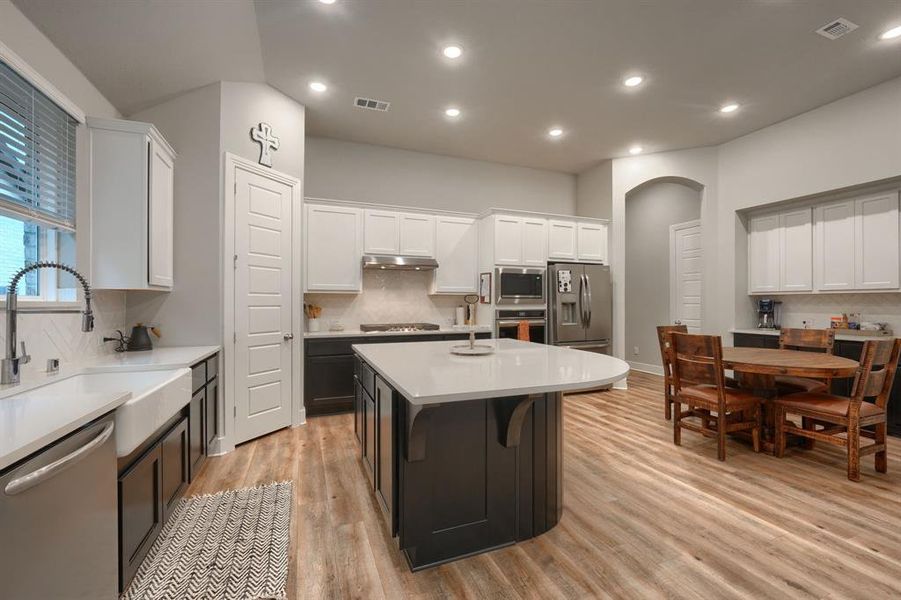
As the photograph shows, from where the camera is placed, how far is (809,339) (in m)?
3.63

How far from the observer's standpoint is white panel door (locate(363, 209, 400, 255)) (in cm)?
473

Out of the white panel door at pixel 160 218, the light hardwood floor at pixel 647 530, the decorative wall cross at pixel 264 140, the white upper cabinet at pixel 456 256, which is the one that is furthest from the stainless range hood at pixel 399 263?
the light hardwood floor at pixel 647 530

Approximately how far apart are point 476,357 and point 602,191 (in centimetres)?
449

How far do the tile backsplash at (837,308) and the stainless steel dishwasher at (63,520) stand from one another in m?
6.18

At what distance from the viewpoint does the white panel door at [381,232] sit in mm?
4727

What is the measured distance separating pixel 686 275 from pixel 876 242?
2.29 m

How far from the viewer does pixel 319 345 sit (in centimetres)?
429

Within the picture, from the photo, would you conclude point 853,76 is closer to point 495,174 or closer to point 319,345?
point 495,174

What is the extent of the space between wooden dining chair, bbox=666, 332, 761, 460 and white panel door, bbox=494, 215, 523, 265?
219 centimetres

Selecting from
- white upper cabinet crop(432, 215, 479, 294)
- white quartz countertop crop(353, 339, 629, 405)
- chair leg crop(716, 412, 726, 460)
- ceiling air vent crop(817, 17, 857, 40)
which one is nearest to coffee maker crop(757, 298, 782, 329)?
chair leg crop(716, 412, 726, 460)

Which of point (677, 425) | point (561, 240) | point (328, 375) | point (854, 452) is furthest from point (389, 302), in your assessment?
point (854, 452)

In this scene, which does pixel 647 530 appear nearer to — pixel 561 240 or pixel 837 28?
pixel 837 28

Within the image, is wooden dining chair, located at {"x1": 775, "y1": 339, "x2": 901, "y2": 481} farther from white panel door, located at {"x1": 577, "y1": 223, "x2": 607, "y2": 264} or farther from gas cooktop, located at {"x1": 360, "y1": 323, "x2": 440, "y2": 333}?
gas cooktop, located at {"x1": 360, "y1": 323, "x2": 440, "y2": 333}

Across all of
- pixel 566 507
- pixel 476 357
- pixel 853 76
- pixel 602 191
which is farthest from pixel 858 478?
pixel 602 191
